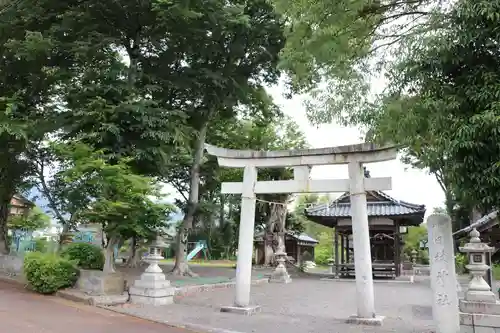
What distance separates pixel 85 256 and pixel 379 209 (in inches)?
646

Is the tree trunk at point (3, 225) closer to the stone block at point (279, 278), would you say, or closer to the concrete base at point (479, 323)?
the stone block at point (279, 278)

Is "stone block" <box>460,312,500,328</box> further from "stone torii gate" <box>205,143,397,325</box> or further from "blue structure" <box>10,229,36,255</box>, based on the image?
"blue structure" <box>10,229,36,255</box>

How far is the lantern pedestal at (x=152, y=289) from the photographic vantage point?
39.2 feet

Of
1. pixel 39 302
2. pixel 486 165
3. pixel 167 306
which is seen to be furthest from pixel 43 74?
Answer: pixel 486 165

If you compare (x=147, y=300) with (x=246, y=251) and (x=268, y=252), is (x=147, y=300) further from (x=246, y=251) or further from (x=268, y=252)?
(x=268, y=252)

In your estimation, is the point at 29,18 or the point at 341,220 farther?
the point at 341,220

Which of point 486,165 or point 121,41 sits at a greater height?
point 121,41

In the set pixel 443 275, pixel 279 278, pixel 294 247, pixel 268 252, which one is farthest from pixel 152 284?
pixel 294 247

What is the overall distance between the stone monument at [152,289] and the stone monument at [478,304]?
7.55 meters

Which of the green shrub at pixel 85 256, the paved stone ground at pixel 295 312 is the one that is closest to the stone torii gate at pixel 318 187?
the paved stone ground at pixel 295 312

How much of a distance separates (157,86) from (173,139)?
7.16 feet

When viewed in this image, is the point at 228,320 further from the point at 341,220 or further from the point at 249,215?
the point at 341,220

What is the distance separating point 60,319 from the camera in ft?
30.4

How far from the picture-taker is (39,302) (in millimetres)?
11195
